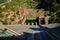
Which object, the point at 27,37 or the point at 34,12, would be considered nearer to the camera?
the point at 27,37

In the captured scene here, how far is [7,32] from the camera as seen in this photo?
19.2 meters

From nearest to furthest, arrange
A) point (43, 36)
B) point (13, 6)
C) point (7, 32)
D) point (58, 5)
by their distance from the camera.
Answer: point (43, 36)
point (7, 32)
point (58, 5)
point (13, 6)

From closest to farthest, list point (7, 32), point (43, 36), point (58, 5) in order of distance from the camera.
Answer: point (43, 36) < point (7, 32) < point (58, 5)

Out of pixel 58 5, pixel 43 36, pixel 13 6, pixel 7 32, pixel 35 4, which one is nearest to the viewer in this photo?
pixel 43 36

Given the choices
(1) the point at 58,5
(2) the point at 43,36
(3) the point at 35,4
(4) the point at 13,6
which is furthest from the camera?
(3) the point at 35,4

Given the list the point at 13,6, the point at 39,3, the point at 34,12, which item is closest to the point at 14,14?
the point at 13,6

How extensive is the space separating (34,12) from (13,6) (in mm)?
5014

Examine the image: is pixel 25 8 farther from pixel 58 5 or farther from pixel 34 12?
pixel 58 5

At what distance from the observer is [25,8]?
154ft

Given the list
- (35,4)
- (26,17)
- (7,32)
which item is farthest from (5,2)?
(7,32)

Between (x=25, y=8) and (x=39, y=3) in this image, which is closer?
(x=25, y=8)

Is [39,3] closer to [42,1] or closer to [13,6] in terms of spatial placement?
[42,1]

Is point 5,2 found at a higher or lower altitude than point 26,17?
higher

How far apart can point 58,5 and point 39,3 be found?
9.55 metres
